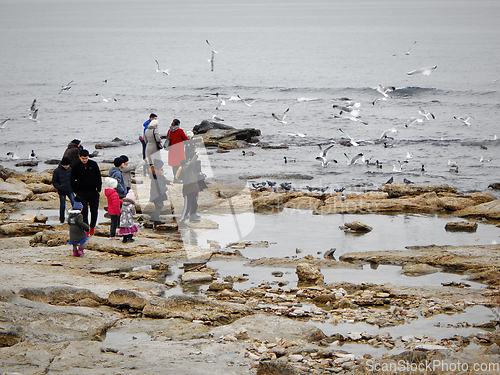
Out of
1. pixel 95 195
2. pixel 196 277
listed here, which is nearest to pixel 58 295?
pixel 196 277

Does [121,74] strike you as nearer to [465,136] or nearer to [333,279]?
[465,136]

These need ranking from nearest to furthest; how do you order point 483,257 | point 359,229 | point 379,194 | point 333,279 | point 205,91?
point 333,279
point 483,257
point 359,229
point 379,194
point 205,91

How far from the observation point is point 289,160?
2398cm

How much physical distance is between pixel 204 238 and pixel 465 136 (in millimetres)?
24449

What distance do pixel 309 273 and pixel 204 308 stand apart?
7.24 ft

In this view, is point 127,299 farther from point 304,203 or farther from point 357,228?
point 304,203

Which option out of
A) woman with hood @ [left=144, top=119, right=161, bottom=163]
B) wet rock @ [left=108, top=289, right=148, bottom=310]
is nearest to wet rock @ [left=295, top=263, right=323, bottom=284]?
wet rock @ [left=108, top=289, right=148, bottom=310]

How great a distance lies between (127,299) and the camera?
7570 millimetres

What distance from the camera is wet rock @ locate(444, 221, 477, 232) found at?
12258mm

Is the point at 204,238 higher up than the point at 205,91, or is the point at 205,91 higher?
the point at 205,91

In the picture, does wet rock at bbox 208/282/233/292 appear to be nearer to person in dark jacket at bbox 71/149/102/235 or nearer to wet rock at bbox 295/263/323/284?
wet rock at bbox 295/263/323/284

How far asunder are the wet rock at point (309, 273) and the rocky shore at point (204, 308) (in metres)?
0.03

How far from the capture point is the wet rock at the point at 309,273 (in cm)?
896

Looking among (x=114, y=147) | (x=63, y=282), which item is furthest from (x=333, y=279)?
(x=114, y=147)
